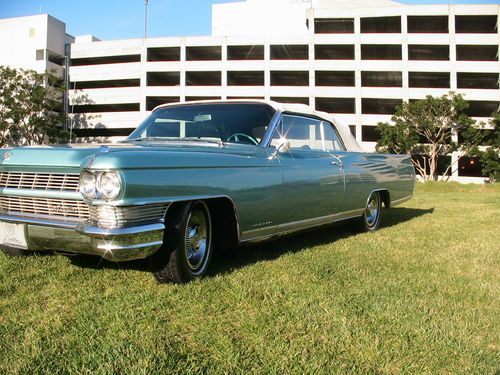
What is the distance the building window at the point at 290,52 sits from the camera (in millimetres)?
40656

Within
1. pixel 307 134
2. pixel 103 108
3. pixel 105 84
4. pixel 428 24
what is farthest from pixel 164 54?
pixel 307 134

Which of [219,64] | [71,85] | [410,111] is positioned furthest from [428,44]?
[71,85]

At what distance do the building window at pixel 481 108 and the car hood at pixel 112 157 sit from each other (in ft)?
134

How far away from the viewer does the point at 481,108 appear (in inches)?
1580

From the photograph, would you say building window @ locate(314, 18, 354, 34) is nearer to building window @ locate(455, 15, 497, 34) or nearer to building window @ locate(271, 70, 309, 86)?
building window @ locate(271, 70, 309, 86)

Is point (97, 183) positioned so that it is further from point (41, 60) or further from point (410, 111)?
point (41, 60)

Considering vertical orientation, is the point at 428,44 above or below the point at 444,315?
above

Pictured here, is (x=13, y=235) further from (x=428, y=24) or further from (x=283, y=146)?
(x=428, y=24)

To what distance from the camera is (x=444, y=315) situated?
2.92m

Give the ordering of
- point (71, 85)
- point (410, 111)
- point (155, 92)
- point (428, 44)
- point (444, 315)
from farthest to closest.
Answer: point (71, 85) → point (155, 92) → point (428, 44) → point (410, 111) → point (444, 315)

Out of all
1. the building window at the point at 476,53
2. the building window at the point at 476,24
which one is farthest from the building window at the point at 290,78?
the building window at the point at 476,24

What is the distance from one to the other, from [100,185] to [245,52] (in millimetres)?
41661

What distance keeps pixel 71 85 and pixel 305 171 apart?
4441cm

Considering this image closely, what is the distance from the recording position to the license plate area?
320 centimetres
